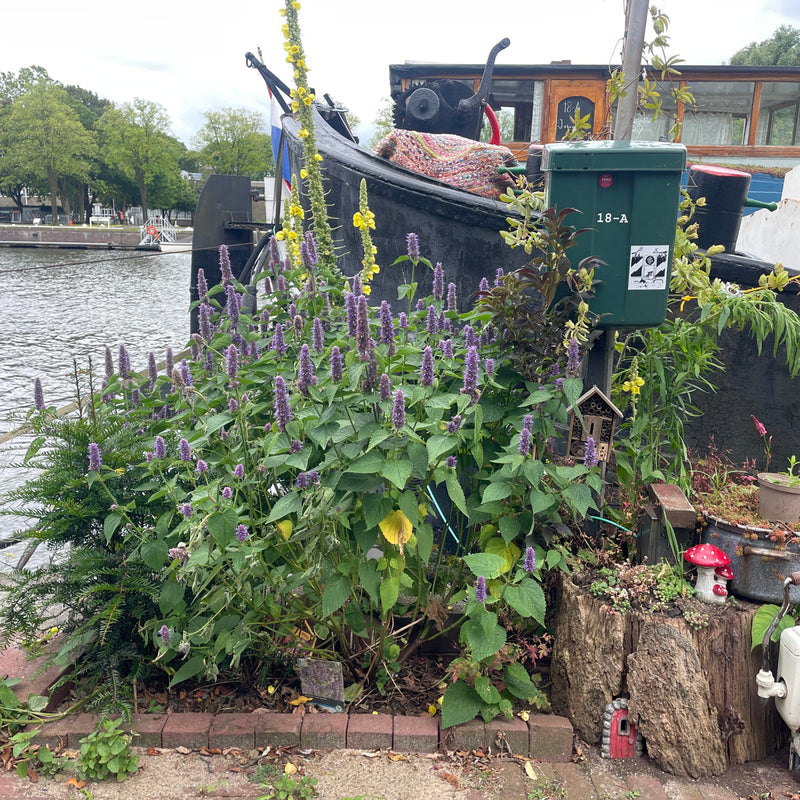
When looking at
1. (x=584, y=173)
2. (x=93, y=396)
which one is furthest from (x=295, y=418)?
(x=584, y=173)

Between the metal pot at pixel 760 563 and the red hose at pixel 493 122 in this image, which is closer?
the metal pot at pixel 760 563

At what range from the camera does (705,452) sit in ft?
12.3

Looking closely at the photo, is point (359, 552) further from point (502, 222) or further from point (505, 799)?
point (502, 222)

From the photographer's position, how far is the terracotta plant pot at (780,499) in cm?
237

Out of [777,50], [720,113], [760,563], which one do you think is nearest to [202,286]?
[760,563]

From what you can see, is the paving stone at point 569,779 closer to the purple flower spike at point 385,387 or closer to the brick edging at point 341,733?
the brick edging at point 341,733

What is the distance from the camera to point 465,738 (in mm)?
2221

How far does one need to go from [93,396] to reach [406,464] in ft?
4.09

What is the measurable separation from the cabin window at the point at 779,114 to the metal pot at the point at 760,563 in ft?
54.4

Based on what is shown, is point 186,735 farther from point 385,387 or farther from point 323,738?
point 385,387

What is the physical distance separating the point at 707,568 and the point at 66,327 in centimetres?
1275

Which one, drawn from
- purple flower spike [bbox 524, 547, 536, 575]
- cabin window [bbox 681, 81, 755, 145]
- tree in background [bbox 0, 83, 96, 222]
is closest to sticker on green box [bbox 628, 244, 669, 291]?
purple flower spike [bbox 524, 547, 536, 575]

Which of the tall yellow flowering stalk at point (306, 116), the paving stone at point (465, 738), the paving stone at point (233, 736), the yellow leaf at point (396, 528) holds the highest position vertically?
the tall yellow flowering stalk at point (306, 116)

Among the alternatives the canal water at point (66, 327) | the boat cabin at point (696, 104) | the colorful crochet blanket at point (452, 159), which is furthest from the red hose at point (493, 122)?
the boat cabin at point (696, 104)
